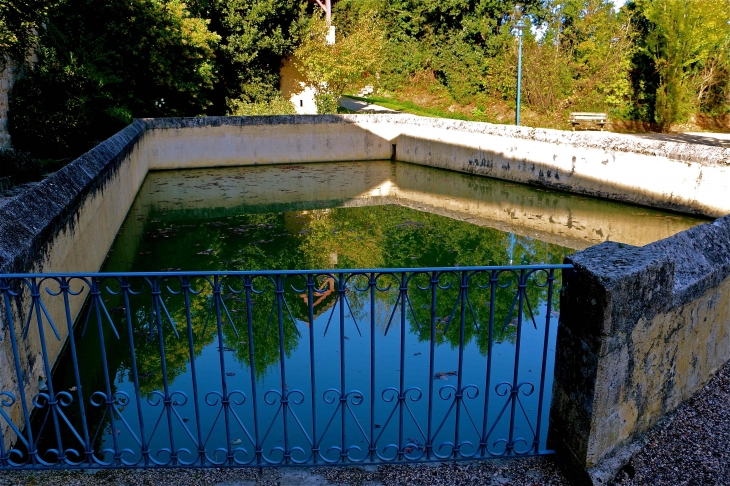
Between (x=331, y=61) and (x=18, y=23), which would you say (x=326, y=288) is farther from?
(x=331, y=61)

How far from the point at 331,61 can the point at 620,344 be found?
66.6 ft

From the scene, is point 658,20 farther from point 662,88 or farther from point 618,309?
point 618,309

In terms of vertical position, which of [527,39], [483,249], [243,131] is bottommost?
[483,249]

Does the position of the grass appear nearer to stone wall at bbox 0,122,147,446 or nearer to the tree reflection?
the tree reflection

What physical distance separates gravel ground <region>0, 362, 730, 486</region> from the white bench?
2033 centimetres

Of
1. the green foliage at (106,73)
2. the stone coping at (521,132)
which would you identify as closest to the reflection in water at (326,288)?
the stone coping at (521,132)

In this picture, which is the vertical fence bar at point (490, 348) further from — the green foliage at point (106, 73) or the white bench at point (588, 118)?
the white bench at point (588, 118)

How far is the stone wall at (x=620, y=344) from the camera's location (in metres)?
3.05

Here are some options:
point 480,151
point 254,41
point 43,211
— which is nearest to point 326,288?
point 43,211

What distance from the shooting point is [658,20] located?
21.8 metres

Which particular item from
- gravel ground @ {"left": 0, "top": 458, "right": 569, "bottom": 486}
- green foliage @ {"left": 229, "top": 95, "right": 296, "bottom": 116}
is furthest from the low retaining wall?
green foliage @ {"left": 229, "top": 95, "right": 296, "bottom": 116}

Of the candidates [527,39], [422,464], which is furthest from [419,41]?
[422,464]

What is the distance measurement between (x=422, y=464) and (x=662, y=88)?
22081 mm

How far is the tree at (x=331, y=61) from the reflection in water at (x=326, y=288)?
4.79 meters
